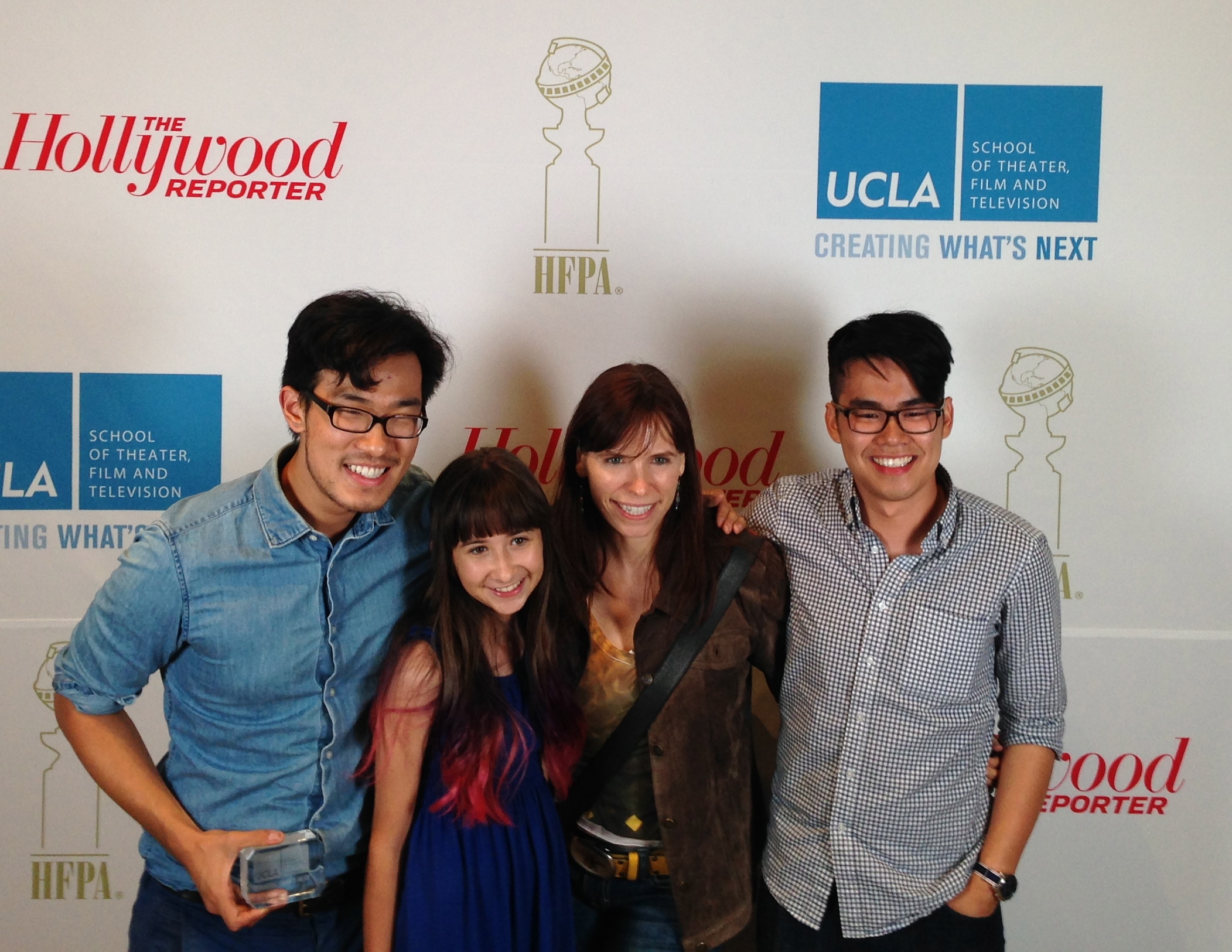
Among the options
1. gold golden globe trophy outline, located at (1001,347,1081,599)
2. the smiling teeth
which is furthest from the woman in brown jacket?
gold golden globe trophy outline, located at (1001,347,1081,599)

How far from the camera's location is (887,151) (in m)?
2.19

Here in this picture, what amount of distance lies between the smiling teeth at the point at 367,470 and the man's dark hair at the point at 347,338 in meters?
0.12

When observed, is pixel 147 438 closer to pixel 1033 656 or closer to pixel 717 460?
pixel 717 460

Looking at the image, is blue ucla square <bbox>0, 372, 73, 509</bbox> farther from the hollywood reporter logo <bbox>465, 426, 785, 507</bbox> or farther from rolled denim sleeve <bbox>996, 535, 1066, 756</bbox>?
rolled denim sleeve <bbox>996, 535, 1066, 756</bbox>

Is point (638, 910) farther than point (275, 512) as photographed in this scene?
Yes

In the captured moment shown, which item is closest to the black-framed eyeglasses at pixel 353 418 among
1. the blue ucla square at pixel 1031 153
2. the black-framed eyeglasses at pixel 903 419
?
the black-framed eyeglasses at pixel 903 419

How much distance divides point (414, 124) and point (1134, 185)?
1.71m

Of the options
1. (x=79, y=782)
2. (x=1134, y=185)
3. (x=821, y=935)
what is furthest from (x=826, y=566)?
(x=79, y=782)

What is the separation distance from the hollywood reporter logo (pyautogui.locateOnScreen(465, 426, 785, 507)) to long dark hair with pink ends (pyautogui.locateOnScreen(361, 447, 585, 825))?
2.17 feet

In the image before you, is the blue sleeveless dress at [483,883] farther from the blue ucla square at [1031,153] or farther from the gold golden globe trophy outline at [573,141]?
the blue ucla square at [1031,153]

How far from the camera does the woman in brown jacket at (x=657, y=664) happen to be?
5.24 ft

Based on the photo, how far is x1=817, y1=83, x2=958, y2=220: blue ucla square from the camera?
2176 millimetres

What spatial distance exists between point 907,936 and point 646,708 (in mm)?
594

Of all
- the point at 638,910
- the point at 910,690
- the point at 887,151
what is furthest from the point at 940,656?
the point at 887,151
